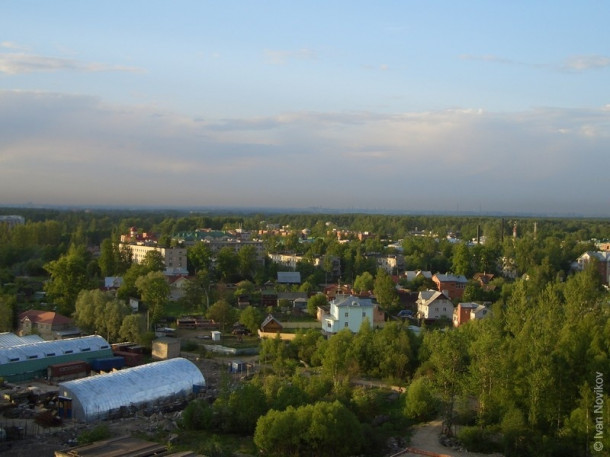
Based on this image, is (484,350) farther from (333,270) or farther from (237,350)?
(333,270)

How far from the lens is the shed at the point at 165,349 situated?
18.9 m

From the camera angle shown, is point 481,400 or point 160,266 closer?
point 481,400

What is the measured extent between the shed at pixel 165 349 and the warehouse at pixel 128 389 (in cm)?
249

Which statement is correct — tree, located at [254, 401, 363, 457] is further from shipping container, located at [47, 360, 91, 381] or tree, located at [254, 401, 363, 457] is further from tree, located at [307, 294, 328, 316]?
tree, located at [307, 294, 328, 316]

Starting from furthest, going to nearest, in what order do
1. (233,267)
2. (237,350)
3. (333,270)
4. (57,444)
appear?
(333,270) → (233,267) → (237,350) → (57,444)

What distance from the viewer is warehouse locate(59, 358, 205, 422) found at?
1370 centimetres

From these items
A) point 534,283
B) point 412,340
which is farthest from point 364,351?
point 534,283

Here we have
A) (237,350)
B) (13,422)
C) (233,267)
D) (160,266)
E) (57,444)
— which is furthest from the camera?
(233,267)

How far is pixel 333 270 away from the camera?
36875 millimetres

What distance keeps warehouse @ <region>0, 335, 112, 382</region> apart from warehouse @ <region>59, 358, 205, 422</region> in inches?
122

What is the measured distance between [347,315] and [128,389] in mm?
9613

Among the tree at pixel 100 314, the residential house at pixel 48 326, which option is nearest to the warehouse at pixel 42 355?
the tree at pixel 100 314

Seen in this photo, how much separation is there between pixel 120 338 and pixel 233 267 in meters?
13.5

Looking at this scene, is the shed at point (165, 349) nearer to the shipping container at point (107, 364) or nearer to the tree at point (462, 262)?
the shipping container at point (107, 364)
